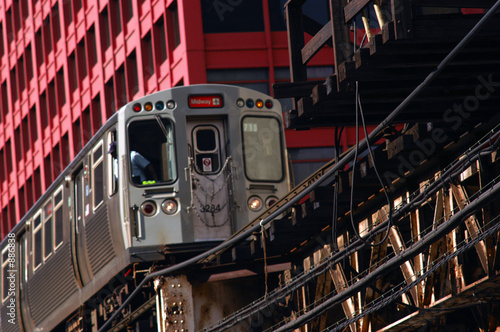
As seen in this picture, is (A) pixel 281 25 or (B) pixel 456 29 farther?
(A) pixel 281 25

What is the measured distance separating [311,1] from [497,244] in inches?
1120

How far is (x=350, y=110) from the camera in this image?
1165cm

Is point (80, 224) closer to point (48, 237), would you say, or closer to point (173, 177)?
point (48, 237)

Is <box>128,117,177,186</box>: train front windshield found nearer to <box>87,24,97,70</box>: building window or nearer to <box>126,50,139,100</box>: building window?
<box>126,50,139,100</box>: building window

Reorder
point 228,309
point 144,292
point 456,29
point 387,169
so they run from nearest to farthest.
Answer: point 456,29 → point 387,169 → point 228,309 → point 144,292

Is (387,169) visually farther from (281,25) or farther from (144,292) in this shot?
(281,25)

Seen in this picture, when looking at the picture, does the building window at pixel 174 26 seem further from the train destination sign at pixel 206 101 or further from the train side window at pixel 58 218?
the train destination sign at pixel 206 101

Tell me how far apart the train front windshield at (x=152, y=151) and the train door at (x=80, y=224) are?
6.99 ft

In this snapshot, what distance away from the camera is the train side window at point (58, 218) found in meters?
21.8

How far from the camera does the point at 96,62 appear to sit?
46312 mm

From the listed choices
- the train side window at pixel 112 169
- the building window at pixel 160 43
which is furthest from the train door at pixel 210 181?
the building window at pixel 160 43

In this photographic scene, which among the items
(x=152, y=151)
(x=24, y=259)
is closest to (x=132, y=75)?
(x=24, y=259)

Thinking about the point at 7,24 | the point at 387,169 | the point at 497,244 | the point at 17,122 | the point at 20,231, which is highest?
the point at 7,24

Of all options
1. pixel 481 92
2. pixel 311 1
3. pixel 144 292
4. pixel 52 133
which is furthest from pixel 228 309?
pixel 52 133
